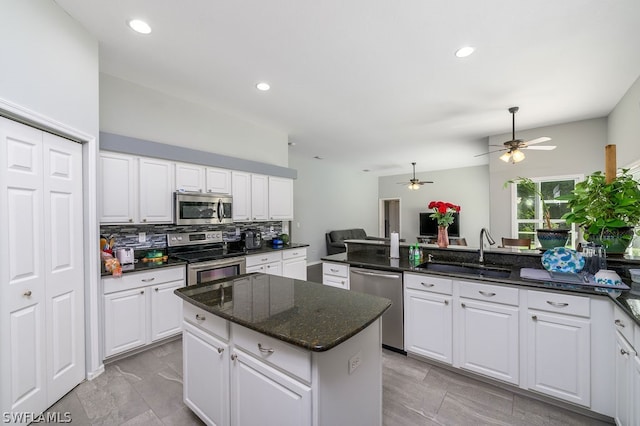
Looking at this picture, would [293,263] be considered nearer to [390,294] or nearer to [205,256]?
[205,256]

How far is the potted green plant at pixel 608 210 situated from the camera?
192cm

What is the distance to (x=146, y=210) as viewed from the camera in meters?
3.03

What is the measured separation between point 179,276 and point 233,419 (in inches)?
77.5

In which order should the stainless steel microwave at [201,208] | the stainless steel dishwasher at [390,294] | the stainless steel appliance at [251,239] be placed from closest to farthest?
the stainless steel dishwasher at [390,294] < the stainless steel microwave at [201,208] < the stainless steel appliance at [251,239]

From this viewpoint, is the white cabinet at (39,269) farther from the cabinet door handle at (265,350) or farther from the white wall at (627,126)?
the white wall at (627,126)

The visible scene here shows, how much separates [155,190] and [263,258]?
1727mm

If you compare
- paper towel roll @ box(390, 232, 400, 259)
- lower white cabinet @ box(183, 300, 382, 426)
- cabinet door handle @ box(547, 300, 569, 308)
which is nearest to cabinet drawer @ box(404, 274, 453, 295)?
paper towel roll @ box(390, 232, 400, 259)

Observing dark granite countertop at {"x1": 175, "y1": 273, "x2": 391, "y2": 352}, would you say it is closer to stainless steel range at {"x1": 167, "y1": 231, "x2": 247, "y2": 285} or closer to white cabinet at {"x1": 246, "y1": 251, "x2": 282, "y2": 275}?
stainless steel range at {"x1": 167, "y1": 231, "x2": 247, "y2": 285}

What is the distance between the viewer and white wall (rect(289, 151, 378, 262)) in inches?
264

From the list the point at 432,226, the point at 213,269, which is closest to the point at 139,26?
the point at 213,269

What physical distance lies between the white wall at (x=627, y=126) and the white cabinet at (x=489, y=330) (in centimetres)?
272

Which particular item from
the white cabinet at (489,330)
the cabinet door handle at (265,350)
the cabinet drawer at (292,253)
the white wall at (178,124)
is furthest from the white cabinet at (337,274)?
the white wall at (178,124)

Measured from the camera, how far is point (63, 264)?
6.84ft

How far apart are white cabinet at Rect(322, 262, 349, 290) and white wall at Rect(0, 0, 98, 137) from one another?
8.75ft
